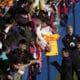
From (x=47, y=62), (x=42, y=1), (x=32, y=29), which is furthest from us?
(x=47, y=62)

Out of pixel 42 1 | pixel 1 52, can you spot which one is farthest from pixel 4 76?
pixel 42 1

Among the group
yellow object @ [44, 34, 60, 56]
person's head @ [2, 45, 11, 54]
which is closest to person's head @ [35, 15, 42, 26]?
yellow object @ [44, 34, 60, 56]

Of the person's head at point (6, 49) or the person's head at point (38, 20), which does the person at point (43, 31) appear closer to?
the person's head at point (38, 20)

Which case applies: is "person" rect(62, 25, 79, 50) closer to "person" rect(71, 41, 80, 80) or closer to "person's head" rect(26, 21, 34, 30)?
"person" rect(71, 41, 80, 80)

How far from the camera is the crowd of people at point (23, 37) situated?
11.2m

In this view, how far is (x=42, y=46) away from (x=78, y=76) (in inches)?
68.0

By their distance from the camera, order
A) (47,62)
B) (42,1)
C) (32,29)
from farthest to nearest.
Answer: (47,62) → (42,1) → (32,29)

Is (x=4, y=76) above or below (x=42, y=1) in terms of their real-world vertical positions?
A: below

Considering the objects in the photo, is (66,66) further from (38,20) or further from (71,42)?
(38,20)

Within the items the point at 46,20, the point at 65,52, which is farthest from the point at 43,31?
the point at 65,52

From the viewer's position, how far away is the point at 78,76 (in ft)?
43.9

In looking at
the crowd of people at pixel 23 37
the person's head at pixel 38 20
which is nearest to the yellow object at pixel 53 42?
the crowd of people at pixel 23 37

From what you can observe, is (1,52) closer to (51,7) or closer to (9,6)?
(9,6)

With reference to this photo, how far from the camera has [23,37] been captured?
1133 cm
